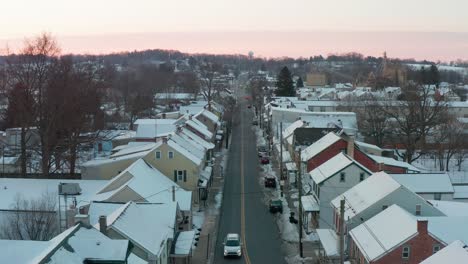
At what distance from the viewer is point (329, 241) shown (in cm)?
2852

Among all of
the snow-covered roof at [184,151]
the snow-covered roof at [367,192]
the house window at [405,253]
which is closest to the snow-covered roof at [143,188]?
the snow-covered roof at [184,151]

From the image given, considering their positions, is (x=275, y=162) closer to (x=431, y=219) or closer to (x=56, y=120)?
(x=56, y=120)

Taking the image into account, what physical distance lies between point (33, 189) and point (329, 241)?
19.6m

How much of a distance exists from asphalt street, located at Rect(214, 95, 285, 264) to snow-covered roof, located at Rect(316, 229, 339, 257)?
2.57 metres

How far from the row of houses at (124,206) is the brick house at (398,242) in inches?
335

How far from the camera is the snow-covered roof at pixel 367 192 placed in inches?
1104

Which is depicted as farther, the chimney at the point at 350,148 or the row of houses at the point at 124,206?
the chimney at the point at 350,148

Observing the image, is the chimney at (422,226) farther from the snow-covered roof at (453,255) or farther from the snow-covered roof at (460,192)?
the snow-covered roof at (460,192)

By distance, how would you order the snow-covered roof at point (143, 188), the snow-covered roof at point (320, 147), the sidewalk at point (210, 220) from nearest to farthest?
the sidewalk at point (210, 220), the snow-covered roof at point (143, 188), the snow-covered roof at point (320, 147)

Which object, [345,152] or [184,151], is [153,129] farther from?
[345,152]

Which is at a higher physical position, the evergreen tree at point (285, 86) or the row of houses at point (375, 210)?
the evergreen tree at point (285, 86)

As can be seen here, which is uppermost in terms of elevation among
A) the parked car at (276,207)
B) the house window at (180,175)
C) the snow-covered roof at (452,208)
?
the snow-covered roof at (452,208)

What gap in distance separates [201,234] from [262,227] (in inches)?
168

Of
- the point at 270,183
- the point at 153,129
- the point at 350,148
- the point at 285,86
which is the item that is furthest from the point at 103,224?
the point at 285,86
